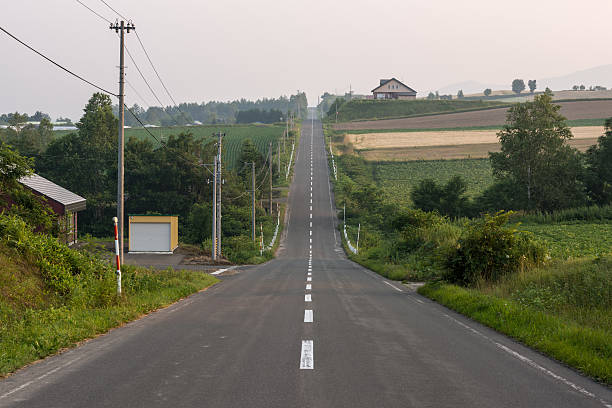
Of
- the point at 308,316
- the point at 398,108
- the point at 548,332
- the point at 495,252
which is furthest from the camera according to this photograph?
the point at 398,108

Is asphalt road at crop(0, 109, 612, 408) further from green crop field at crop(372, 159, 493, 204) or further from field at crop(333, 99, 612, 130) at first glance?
field at crop(333, 99, 612, 130)

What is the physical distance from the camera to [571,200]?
5962 cm

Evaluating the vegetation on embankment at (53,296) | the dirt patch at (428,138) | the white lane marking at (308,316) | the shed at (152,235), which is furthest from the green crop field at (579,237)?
the dirt patch at (428,138)

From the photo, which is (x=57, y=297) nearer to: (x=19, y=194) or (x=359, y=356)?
(x=19, y=194)

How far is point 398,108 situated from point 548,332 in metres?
168

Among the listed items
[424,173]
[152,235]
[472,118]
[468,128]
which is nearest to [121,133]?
[152,235]

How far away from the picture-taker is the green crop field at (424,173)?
80625mm

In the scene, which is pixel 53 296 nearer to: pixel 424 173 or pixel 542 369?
pixel 542 369

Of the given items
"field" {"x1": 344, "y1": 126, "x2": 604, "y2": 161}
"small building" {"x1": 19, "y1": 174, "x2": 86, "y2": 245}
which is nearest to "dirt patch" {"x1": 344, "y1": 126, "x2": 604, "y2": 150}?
"field" {"x1": 344, "y1": 126, "x2": 604, "y2": 161}

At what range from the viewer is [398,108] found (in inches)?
6762

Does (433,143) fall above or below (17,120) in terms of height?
below

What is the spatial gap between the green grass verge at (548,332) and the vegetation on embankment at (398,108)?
154 meters

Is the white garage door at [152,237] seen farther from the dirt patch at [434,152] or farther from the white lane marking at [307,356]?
the dirt patch at [434,152]

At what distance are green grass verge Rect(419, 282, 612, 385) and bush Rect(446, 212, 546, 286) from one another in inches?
132
